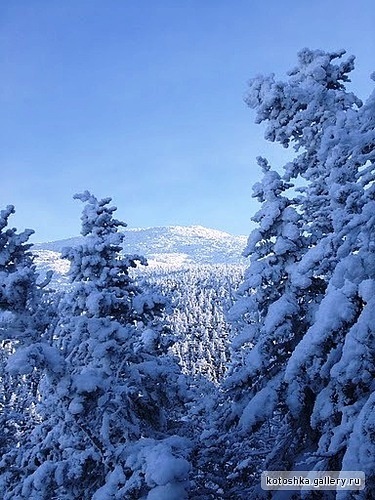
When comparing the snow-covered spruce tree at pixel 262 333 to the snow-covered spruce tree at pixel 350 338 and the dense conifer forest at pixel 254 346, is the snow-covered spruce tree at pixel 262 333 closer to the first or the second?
the dense conifer forest at pixel 254 346

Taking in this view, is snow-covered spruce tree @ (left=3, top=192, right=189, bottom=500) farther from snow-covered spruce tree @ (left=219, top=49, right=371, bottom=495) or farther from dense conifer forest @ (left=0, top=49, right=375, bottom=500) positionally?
snow-covered spruce tree @ (left=219, top=49, right=371, bottom=495)

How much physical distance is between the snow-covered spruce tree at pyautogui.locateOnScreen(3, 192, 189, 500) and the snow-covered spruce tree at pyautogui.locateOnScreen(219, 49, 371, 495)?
2.16 m

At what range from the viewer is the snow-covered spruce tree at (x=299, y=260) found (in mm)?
6578

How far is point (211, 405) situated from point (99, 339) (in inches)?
133

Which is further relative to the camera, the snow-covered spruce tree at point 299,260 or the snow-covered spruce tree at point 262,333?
the snow-covered spruce tree at point 262,333

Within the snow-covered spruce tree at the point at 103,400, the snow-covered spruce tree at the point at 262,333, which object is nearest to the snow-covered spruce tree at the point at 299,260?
the snow-covered spruce tree at the point at 262,333

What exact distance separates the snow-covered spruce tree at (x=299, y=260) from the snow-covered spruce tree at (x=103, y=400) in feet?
7.07

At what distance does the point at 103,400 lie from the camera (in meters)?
8.38

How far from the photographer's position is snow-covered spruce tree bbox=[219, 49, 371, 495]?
6.58 metres

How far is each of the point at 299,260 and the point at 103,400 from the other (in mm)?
5581

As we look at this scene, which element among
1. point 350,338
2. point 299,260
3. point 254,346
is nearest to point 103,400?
point 254,346

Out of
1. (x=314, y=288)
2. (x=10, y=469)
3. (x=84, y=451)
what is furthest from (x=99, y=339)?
(x=314, y=288)

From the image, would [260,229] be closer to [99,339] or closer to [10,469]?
[99,339]

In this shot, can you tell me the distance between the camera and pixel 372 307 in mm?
5570
